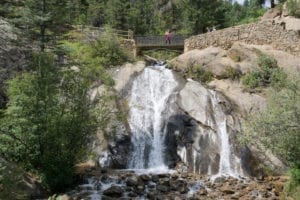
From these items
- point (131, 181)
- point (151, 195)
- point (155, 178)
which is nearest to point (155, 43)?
point (155, 178)

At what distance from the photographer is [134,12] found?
4653 cm

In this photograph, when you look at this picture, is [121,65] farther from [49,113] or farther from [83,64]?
[49,113]

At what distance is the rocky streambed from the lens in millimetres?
17766

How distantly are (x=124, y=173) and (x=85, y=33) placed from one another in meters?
15.6

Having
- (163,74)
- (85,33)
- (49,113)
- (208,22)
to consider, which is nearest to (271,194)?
(49,113)

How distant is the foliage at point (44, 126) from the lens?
58.3 feet

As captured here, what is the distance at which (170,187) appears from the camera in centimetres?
1872

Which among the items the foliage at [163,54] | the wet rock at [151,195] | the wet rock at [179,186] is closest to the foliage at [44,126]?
the wet rock at [151,195]

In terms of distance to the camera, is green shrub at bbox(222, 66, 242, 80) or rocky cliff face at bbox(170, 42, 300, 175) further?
green shrub at bbox(222, 66, 242, 80)

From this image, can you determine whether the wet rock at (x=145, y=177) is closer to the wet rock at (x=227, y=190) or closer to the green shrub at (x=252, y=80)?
the wet rock at (x=227, y=190)

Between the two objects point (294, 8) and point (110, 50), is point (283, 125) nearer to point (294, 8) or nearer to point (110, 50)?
point (110, 50)

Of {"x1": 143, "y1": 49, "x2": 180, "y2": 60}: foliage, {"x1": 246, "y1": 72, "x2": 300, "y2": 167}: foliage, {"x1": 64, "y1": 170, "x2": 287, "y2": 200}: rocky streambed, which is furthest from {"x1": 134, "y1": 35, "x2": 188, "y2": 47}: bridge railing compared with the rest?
{"x1": 246, "y1": 72, "x2": 300, "y2": 167}: foliage

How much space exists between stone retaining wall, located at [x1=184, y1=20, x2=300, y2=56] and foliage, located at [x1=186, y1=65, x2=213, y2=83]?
3730mm

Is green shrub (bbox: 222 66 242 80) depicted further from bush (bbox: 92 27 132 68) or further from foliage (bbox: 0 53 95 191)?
foliage (bbox: 0 53 95 191)
